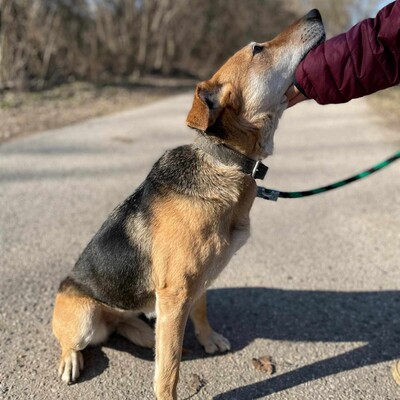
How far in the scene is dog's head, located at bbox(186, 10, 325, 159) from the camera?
8.67 ft

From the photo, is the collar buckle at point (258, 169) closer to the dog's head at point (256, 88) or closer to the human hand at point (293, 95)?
the dog's head at point (256, 88)

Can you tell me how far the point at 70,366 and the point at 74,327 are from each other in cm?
30

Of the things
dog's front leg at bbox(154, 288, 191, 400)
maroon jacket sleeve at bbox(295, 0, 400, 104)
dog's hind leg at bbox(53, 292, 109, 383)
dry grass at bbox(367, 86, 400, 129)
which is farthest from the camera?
dry grass at bbox(367, 86, 400, 129)

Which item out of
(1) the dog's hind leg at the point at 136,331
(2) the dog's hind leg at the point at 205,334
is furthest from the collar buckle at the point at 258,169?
(1) the dog's hind leg at the point at 136,331

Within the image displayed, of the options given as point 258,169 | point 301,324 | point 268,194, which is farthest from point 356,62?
point 301,324

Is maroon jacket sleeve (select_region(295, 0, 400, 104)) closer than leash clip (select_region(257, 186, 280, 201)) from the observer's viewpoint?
Yes

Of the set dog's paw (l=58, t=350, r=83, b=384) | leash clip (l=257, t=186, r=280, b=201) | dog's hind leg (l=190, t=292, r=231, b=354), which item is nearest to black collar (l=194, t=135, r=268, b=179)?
leash clip (l=257, t=186, r=280, b=201)

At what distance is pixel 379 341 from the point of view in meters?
3.27

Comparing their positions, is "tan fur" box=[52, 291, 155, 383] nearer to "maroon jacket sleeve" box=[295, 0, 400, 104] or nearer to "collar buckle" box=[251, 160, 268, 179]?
"collar buckle" box=[251, 160, 268, 179]

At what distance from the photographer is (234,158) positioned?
2662 mm

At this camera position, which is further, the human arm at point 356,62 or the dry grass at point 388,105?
the dry grass at point 388,105

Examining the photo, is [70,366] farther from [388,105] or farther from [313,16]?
[388,105]

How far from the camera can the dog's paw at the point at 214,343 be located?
10.3ft

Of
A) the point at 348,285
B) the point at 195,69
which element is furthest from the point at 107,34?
the point at 348,285
